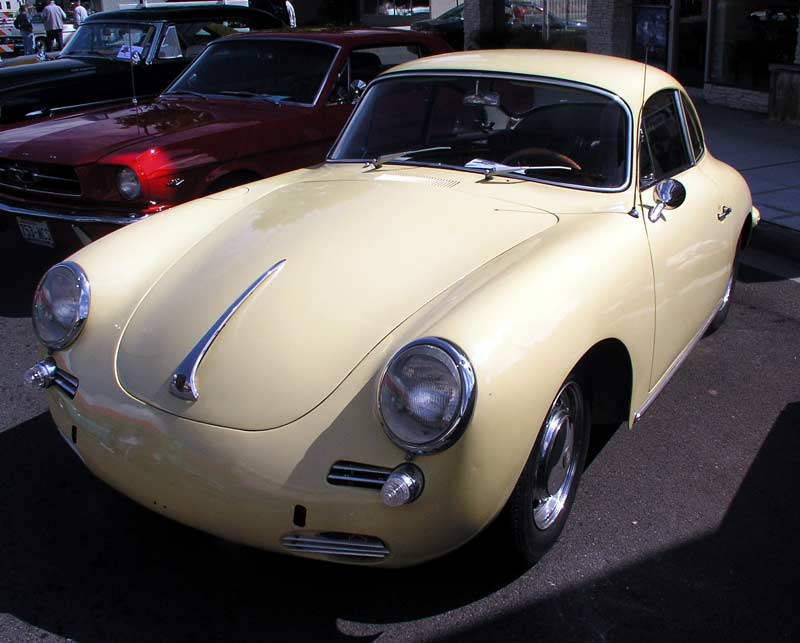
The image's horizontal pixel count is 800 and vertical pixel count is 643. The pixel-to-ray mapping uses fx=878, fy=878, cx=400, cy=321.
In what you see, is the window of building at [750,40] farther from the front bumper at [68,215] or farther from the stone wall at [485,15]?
the front bumper at [68,215]

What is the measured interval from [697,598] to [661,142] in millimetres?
1997

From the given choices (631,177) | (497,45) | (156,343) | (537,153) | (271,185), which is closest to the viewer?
(156,343)

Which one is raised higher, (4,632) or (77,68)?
(77,68)

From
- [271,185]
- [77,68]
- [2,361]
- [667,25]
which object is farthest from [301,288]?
[667,25]

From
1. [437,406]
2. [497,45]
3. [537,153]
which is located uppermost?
[537,153]

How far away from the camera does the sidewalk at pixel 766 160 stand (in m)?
6.38

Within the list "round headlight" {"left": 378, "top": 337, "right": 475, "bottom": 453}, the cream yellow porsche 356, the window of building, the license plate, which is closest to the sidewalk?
the window of building

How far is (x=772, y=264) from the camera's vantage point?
6.07 metres

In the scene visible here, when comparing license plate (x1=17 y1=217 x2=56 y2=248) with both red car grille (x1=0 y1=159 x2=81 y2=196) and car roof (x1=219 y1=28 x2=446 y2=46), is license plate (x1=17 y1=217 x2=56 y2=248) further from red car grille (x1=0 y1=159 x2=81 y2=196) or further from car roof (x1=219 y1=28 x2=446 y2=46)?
car roof (x1=219 y1=28 x2=446 y2=46)

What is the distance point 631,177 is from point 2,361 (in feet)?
10.9

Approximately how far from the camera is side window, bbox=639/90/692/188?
143 inches

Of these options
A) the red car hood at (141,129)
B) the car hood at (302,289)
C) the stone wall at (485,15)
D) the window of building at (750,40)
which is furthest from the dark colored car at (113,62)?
the stone wall at (485,15)

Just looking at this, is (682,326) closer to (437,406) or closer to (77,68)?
(437,406)

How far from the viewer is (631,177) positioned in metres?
3.49
